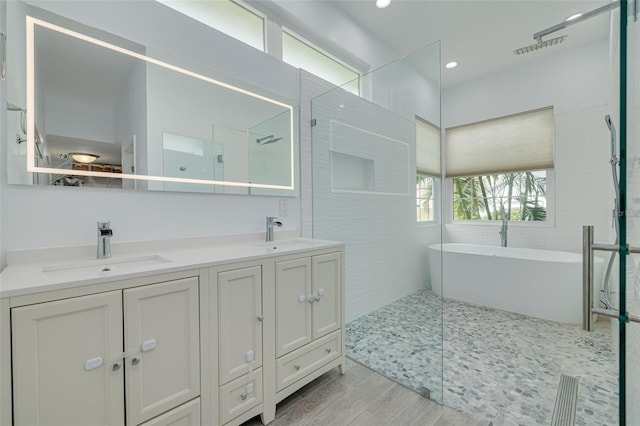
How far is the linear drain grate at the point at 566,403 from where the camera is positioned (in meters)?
1.42

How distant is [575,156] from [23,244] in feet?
15.6

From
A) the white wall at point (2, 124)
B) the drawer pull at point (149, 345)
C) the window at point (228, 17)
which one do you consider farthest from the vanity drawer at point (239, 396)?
the window at point (228, 17)

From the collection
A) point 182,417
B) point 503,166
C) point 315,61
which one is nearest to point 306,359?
point 182,417

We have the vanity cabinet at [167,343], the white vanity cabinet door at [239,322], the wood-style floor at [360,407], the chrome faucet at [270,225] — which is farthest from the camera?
the chrome faucet at [270,225]

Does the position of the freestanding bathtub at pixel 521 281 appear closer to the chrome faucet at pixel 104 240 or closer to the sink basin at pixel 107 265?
the sink basin at pixel 107 265

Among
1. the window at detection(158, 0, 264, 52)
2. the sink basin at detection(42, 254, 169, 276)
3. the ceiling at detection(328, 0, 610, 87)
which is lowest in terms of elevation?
the sink basin at detection(42, 254, 169, 276)

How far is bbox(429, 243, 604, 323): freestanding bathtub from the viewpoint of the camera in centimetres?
255

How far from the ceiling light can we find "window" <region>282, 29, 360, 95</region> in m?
1.61

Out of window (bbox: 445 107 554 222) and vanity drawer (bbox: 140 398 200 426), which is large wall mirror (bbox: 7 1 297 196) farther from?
window (bbox: 445 107 554 222)

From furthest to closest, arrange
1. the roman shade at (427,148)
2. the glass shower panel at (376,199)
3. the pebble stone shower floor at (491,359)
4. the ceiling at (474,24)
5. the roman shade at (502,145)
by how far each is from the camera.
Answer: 1. the roman shade at (502,145)
2. the ceiling at (474,24)
3. the glass shower panel at (376,199)
4. the roman shade at (427,148)
5. the pebble stone shower floor at (491,359)

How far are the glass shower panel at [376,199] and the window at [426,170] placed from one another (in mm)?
25

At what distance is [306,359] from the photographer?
161cm

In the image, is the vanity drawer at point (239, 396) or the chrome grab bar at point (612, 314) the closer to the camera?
the chrome grab bar at point (612, 314)

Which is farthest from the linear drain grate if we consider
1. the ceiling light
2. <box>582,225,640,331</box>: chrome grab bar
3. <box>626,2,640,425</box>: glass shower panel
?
the ceiling light
